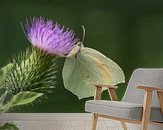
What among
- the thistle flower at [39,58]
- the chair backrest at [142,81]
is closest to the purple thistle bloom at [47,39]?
the thistle flower at [39,58]

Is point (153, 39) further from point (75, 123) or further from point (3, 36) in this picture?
point (3, 36)

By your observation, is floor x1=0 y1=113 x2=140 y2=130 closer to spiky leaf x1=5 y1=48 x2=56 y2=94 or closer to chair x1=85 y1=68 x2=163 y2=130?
chair x1=85 y1=68 x2=163 y2=130

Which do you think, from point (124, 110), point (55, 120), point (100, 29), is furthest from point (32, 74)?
point (100, 29)

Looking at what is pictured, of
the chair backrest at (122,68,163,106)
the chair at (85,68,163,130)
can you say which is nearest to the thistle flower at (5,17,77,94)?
the chair at (85,68,163,130)

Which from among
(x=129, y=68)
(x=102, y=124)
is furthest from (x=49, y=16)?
(x=102, y=124)

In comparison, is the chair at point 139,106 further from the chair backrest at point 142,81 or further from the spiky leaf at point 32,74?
the spiky leaf at point 32,74
